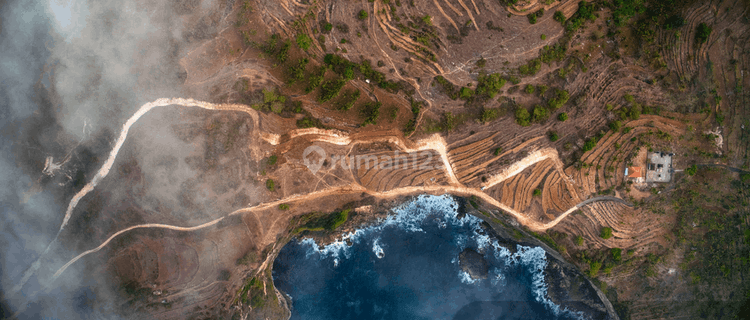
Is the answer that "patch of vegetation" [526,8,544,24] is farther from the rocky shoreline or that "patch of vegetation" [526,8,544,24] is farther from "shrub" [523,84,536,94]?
the rocky shoreline

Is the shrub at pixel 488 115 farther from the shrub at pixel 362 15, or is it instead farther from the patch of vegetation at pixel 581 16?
the shrub at pixel 362 15

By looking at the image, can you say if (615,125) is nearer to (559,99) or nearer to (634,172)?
(634,172)

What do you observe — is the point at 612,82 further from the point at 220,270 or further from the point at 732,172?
the point at 220,270

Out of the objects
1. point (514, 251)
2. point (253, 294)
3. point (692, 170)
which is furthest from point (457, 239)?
point (692, 170)

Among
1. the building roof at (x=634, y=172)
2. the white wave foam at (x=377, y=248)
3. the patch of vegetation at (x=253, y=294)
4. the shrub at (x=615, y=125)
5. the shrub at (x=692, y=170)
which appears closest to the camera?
the shrub at (x=692, y=170)

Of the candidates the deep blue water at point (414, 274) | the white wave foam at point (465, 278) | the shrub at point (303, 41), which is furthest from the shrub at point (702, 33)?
the shrub at point (303, 41)

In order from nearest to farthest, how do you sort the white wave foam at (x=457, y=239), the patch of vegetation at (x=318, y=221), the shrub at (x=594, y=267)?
Result: the shrub at (x=594, y=267)
the patch of vegetation at (x=318, y=221)
the white wave foam at (x=457, y=239)

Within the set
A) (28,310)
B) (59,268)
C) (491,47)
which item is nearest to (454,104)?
(491,47)
